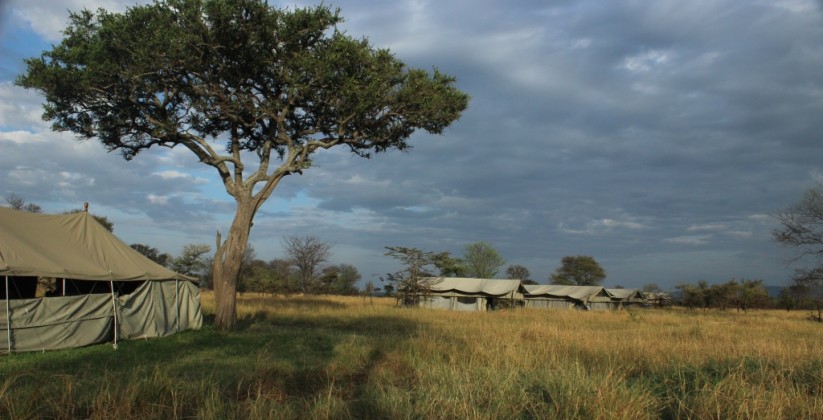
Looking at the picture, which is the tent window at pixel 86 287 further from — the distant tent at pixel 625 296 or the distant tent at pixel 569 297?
the distant tent at pixel 625 296

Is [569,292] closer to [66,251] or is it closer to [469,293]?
[469,293]

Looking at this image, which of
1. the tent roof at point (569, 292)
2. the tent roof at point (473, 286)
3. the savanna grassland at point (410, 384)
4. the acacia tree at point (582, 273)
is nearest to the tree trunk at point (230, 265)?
the savanna grassland at point (410, 384)

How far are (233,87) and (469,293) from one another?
105 ft

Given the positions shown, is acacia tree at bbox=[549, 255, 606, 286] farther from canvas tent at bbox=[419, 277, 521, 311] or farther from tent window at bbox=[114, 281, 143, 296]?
tent window at bbox=[114, 281, 143, 296]

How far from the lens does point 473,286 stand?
4797cm

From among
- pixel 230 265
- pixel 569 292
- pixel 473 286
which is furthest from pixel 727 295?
pixel 230 265

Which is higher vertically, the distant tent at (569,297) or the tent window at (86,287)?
the tent window at (86,287)

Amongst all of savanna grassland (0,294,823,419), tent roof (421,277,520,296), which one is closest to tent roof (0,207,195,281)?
savanna grassland (0,294,823,419)

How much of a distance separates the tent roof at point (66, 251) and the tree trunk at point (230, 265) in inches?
47.9

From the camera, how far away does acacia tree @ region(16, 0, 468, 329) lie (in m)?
16.9

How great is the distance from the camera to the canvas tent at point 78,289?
12133 mm

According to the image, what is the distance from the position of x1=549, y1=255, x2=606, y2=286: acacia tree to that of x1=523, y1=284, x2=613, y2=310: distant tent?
1348 inches

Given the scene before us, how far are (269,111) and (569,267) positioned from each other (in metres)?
84.4

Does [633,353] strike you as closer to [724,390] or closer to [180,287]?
[724,390]
